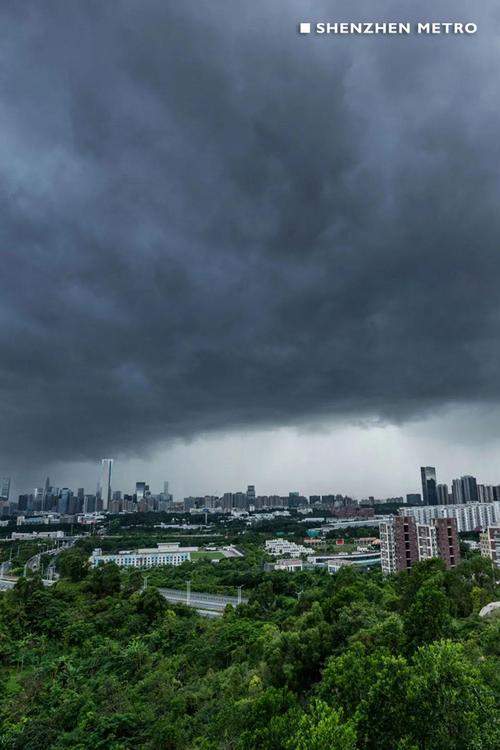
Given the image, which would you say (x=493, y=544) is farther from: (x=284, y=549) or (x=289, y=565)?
(x=284, y=549)

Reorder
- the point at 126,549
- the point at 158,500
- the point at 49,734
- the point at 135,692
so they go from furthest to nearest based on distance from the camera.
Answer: the point at 158,500, the point at 126,549, the point at 135,692, the point at 49,734

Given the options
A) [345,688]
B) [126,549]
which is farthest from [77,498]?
[345,688]

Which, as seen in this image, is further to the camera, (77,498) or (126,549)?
(77,498)

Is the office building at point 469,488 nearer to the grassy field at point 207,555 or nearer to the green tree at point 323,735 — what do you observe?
the grassy field at point 207,555

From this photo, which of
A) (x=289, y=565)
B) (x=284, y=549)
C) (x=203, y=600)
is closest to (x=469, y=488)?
(x=284, y=549)

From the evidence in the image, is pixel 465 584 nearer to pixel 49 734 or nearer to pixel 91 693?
pixel 91 693

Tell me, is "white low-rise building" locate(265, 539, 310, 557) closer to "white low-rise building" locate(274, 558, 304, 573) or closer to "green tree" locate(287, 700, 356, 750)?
"white low-rise building" locate(274, 558, 304, 573)

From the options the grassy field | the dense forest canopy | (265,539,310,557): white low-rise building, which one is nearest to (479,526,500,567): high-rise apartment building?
the dense forest canopy
